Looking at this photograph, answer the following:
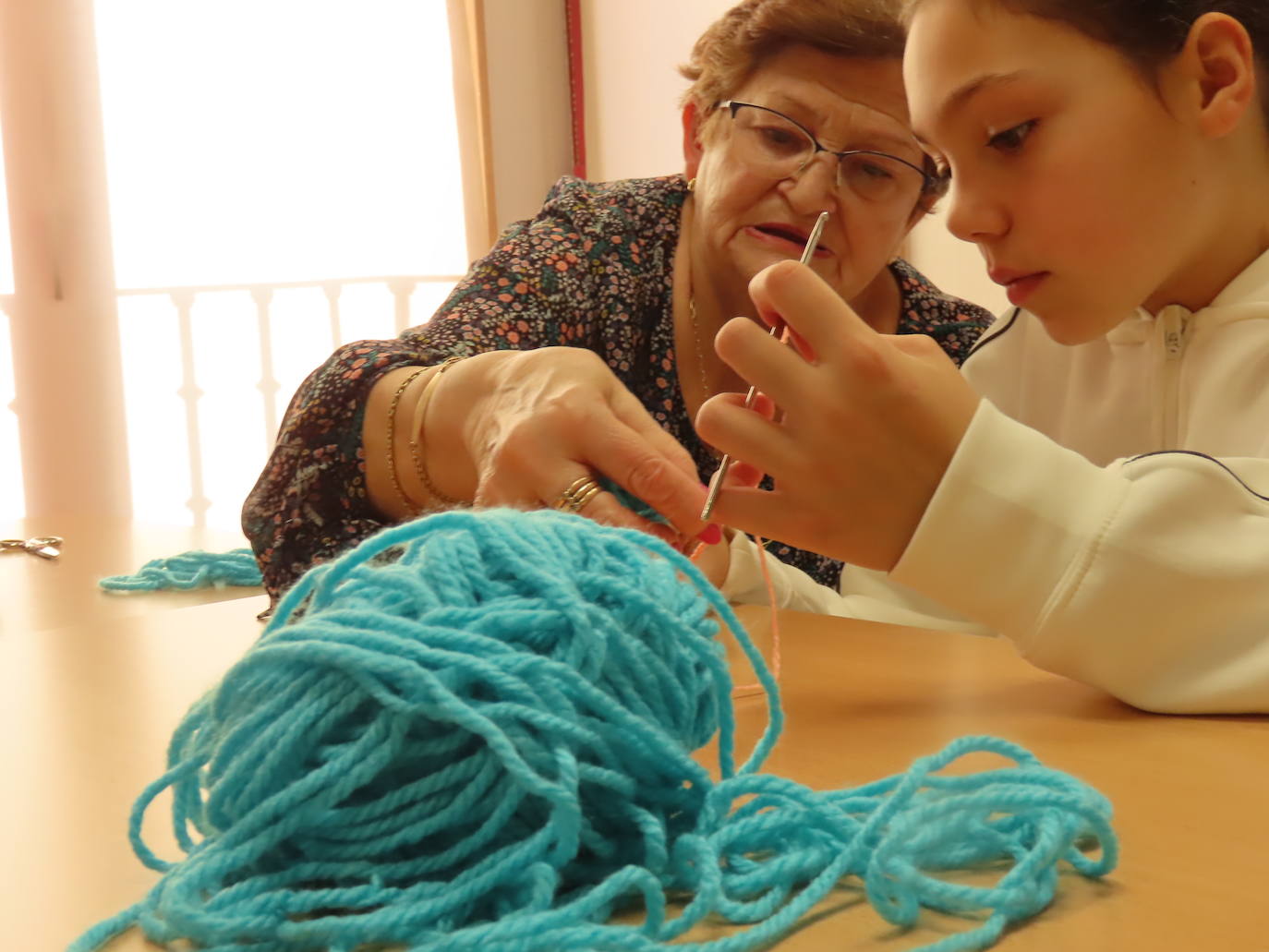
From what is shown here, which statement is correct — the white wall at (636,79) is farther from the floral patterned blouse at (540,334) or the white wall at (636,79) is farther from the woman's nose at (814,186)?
the woman's nose at (814,186)

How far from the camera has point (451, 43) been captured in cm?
351

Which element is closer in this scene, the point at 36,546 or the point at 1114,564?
the point at 1114,564

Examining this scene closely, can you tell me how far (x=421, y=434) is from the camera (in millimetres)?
1060

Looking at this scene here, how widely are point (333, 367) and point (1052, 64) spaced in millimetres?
686

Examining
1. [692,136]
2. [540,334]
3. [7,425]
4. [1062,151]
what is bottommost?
[7,425]

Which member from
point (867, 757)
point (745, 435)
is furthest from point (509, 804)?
point (745, 435)

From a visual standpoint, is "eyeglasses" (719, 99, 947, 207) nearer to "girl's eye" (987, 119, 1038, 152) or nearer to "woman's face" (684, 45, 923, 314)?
"woman's face" (684, 45, 923, 314)

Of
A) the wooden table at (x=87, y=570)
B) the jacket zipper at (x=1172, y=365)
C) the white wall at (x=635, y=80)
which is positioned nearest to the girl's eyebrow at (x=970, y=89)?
the jacket zipper at (x=1172, y=365)

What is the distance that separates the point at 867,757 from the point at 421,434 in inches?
22.9

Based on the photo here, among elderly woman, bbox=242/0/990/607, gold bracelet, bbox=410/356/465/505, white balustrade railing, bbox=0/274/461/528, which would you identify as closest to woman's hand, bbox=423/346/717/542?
elderly woman, bbox=242/0/990/607

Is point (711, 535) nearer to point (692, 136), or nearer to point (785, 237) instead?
point (785, 237)

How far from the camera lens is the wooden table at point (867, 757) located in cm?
42

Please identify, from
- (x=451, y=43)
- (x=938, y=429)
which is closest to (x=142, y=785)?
(x=938, y=429)

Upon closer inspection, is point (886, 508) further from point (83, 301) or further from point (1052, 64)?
point (83, 301)
